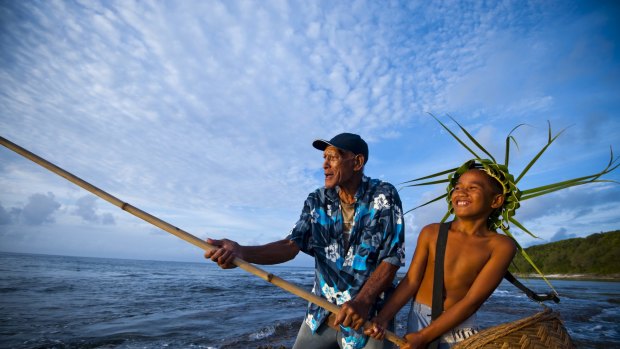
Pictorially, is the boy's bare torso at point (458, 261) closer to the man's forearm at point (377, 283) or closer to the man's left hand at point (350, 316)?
the man's forearm at point (377, 283)

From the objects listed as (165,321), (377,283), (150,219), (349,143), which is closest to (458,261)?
(377,283)

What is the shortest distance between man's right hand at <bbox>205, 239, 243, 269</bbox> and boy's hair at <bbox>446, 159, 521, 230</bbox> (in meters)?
1.98

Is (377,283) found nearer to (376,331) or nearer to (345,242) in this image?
(376,331)

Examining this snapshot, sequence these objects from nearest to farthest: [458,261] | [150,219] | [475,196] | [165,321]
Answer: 1. [150,219]
2. [458,261]
3. [475,196]
4. [165,321]

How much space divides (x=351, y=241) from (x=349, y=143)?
828 mm

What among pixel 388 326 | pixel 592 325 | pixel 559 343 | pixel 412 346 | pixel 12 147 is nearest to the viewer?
pixel 559 343

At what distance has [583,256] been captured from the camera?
49500mm

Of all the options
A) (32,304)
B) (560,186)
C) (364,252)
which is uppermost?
(560,186)

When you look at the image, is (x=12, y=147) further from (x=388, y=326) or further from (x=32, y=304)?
(x=32, y=304)

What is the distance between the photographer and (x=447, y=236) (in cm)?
249

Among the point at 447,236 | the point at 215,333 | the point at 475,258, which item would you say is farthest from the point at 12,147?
the point at 215,333

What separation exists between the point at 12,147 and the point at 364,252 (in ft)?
8.12

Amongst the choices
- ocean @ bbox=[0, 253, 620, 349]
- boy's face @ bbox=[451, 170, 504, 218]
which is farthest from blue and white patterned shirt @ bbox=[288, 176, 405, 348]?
ocean @ bbox=[0, 253, 620, 349]

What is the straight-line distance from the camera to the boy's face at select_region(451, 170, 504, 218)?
250 centimetres
